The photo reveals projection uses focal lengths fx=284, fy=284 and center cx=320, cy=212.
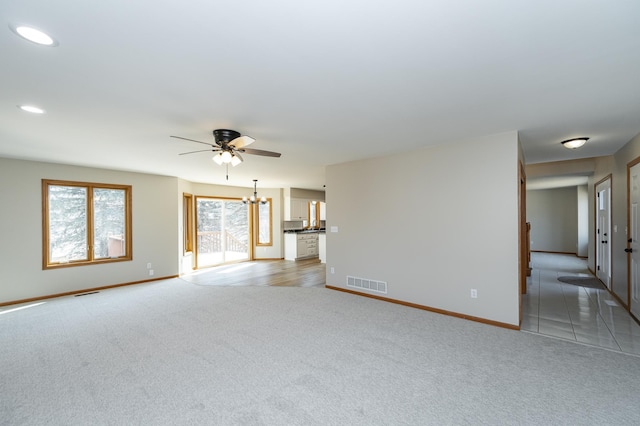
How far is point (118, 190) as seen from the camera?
6.21 m

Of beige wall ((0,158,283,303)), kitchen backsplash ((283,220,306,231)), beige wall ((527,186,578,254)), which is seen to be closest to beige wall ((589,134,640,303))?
beige wall ((527,186,578,254))

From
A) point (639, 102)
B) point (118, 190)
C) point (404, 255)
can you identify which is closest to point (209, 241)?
point (118, 190)

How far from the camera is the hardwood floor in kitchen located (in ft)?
20.9

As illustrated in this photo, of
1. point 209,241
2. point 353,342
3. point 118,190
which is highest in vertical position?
point 118,190

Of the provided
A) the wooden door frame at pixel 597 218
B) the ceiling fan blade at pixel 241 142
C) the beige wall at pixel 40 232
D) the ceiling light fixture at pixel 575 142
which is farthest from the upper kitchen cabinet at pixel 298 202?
the wooden door frame at pixel 597 218

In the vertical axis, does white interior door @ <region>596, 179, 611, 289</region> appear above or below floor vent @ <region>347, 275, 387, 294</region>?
above

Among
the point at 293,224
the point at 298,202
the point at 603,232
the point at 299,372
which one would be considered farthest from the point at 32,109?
the point at 603,232

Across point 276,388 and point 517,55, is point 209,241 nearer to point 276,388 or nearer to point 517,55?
point 276,388

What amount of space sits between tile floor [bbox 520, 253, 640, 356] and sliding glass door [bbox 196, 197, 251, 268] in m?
7.78

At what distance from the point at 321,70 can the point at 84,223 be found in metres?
6.19

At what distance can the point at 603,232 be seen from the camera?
5.97 m

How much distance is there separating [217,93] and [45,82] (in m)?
1.27

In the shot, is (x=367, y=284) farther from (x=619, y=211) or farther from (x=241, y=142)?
(x=619, y=211)

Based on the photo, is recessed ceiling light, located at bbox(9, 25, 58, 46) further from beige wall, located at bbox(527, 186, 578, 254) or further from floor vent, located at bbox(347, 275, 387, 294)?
beige wall, located at bbox(527, 186, 578, 254)
